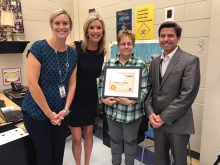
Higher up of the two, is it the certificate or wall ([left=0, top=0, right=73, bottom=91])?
wall ([left=0, top=0, right=73, bottom=91])

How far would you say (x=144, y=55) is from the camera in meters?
2.59

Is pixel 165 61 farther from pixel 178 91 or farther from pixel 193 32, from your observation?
pixel 193 32

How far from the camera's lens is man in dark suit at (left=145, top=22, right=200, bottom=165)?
4.32 ft

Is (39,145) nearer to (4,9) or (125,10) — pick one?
(125,10)

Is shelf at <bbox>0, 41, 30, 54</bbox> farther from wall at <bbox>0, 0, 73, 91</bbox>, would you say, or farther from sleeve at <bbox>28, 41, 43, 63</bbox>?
sleeve at <bbox>28, 41, 43, 63</bbox>

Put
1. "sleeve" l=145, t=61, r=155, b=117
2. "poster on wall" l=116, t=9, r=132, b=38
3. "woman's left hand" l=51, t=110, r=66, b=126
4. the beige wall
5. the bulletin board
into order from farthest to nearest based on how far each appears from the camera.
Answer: "poster on wall" l=116, t=9, r=132, b=38
the bulletin board
the beige wall
"sleeve" l=145, t=61, r=155, b=117
"woman's left hand" l=51, t=110, r=66, b=126

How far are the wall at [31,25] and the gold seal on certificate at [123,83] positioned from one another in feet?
7.25

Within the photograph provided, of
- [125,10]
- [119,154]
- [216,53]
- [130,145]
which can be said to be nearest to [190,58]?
[216,53]

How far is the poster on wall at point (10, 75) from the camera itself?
2980 millimetres

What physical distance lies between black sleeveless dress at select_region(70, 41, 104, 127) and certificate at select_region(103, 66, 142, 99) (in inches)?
6.9

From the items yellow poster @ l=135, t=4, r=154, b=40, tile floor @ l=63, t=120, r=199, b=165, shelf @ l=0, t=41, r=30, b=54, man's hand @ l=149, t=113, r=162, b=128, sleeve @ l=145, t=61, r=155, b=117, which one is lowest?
tile floor @ l=63, t=120, r=199, b=165

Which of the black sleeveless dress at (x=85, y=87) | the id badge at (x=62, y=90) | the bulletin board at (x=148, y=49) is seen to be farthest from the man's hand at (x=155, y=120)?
the bulletin board at (x=148, y=49)

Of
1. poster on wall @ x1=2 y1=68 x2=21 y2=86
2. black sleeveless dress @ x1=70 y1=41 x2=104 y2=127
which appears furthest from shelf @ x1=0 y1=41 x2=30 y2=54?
black sleeveless dress @ x1=70 y1=41 x2=104 y2=127

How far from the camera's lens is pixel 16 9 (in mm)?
2926
